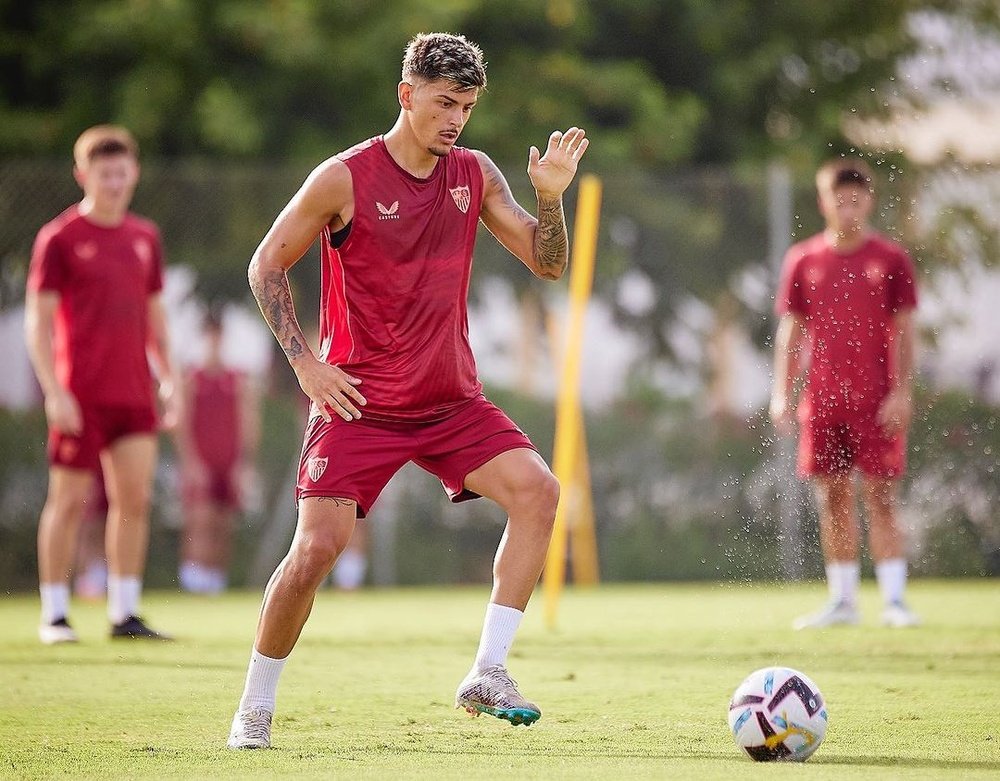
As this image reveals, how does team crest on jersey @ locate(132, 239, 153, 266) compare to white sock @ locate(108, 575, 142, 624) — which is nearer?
white sock @ locate(108, 575, 142, 624)

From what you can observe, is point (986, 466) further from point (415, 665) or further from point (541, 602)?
point (415, 665)

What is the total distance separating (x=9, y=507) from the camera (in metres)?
14.0


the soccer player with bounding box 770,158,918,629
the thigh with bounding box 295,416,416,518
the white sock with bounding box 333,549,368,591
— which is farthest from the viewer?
the white sock with bounding box 333,549,368,591

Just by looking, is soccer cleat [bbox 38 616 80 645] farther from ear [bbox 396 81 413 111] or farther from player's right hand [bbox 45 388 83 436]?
ear [bbox 396 81 413 111]

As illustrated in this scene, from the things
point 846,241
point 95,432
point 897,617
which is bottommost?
point 897,617

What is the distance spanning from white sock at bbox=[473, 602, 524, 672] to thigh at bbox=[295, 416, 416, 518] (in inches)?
21.3

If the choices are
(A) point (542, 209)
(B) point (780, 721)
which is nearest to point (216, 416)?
(A) point (542, 209)

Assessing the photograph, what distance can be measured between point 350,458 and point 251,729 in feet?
2.96

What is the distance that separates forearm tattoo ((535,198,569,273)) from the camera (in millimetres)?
5766

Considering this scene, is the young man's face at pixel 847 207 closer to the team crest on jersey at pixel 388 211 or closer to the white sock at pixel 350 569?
the team crest on jersey at pixel 388 211

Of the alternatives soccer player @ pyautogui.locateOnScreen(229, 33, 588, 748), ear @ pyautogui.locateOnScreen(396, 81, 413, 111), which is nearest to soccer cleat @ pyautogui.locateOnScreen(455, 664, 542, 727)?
soccer player @ pyautogui.locateOnScreen(229, 33, 588, 748)

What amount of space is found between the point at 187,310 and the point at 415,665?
7.11 meters

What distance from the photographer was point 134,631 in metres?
9.02

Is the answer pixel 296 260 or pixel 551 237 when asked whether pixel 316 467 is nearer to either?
pixel 296 260
